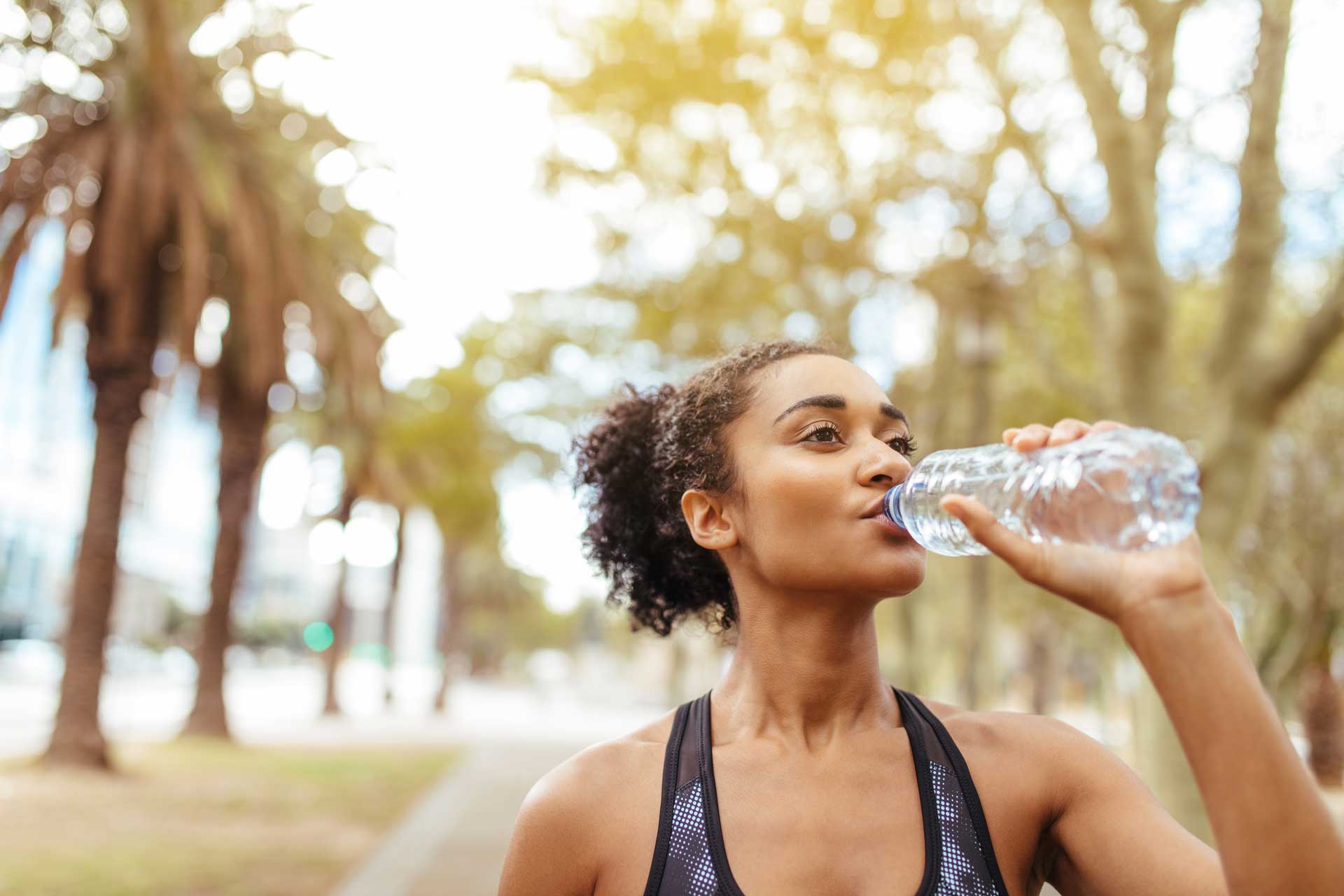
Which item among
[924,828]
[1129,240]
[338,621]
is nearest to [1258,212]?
[1129,240]

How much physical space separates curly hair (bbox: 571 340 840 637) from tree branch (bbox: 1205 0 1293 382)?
4.27 m

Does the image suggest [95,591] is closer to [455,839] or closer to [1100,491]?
[455,839]

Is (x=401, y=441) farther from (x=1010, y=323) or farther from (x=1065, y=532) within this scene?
(x=1065, y=532)

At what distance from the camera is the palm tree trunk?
42.5ft

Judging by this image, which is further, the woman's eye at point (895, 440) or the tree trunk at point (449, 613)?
the tree trunk at point (449, 613)

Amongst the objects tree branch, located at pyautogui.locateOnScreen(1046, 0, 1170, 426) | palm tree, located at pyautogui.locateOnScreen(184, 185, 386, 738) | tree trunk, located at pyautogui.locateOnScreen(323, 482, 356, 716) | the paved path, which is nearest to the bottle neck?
tree branch, located at pyautogui.locateOnScreen(1046, 0, 1170, 426)

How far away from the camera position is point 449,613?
33469mm

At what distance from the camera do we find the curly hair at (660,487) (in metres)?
2.42

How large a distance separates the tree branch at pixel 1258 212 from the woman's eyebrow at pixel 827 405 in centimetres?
458

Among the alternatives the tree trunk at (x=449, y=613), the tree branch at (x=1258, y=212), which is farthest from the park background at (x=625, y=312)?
the tree trunk at (x=449, y=613)

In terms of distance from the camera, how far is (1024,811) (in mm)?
1977

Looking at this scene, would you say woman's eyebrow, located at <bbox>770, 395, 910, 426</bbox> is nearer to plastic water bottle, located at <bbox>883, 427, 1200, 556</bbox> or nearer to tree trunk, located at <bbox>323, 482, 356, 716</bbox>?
plastic water bottle, located at <bbox>883, 427, 1200, 556</bbox>

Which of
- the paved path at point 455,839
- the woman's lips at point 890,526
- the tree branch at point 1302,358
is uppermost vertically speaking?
the tree branch at point 1302,358

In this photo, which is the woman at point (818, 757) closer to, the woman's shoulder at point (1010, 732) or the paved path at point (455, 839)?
the woman's shoulder at point (1010, 732)
